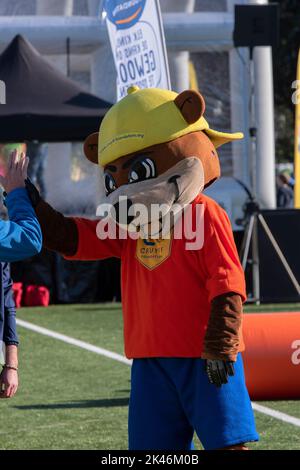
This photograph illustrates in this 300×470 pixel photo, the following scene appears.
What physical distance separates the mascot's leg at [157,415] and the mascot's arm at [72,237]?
534mm

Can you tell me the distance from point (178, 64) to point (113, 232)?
34.7 feet

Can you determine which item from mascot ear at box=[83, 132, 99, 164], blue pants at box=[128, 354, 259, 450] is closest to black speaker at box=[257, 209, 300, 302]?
mascot ear at box=[83, 132, 99, 164]

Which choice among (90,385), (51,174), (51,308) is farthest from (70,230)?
(51,174)

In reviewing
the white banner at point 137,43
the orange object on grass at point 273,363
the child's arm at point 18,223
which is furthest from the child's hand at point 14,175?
the white banner at point 137,43

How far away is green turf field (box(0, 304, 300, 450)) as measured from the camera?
7.11 meters

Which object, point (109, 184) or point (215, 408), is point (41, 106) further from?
point (215, 408)

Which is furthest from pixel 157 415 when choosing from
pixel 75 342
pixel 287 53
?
pixel 287 53

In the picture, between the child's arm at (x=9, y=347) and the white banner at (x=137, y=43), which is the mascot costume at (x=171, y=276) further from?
the white banner at (x=137, y=43)

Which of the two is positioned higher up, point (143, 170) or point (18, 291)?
point (143, 170)

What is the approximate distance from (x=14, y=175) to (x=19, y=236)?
1.36 feet

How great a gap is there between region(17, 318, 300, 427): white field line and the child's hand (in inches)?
136

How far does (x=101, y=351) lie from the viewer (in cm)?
1063

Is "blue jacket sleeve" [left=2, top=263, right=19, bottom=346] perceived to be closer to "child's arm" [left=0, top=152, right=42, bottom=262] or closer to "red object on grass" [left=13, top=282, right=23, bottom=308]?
"child's arm" [left=0, top=152, right=42, bottom=262]
